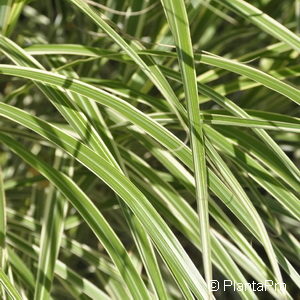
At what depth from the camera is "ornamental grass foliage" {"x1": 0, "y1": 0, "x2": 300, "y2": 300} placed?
28.6 inches

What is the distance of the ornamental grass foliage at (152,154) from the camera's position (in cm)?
73

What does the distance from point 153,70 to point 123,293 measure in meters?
0.40

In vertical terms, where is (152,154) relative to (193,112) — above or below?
above

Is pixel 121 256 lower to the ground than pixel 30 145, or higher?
lower

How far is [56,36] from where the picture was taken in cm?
130

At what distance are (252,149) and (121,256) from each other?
262 mm

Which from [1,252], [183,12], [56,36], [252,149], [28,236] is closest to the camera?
[183,12]

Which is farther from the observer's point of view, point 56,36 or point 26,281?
point 56,36

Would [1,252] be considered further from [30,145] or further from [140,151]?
[30,145]

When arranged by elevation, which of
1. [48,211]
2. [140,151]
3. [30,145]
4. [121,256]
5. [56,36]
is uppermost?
[56,36]

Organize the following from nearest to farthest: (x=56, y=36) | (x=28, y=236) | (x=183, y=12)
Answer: (x=183, y=12), (x=28, y=236), (x=56, y=36)

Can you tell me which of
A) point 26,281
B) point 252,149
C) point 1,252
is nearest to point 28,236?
point 26,281

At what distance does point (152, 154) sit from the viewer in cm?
99

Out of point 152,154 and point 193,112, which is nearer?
point 193,112
